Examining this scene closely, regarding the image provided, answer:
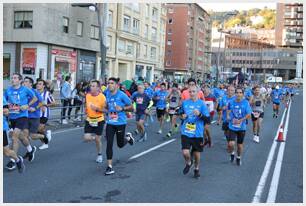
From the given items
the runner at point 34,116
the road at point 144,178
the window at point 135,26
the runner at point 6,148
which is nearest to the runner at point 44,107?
the road at point 144,178

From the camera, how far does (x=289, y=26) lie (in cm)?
15712

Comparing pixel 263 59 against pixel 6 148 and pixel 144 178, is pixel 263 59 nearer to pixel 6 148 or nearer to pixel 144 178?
pixel 144 178

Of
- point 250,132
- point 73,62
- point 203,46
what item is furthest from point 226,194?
point 203,46

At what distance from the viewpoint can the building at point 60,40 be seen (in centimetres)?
3438

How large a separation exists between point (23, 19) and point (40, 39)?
2.25 metres

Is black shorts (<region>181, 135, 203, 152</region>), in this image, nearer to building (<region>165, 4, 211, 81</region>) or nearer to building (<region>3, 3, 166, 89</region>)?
building (<region>3, 3, 166, 89</region>)

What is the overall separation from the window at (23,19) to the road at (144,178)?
2451cm

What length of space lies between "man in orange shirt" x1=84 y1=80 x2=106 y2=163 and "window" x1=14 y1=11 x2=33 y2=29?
2696cm

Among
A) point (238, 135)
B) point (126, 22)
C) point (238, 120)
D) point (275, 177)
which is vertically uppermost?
point (126, 22)

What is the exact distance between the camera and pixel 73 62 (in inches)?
1528

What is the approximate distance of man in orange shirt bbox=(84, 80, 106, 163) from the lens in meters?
8.80

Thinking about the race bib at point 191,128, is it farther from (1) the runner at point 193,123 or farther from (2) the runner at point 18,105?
(2) the runner at point 18,105

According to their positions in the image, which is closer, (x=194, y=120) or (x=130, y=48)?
(x=194, y=120)

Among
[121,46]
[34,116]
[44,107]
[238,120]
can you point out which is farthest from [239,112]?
[121,46]
